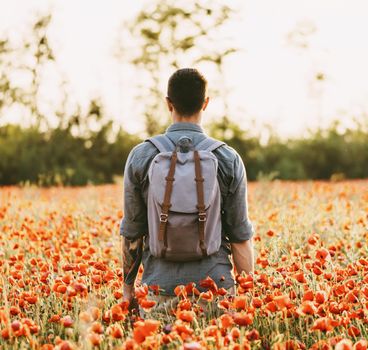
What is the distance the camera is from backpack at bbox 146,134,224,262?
312 centimetres

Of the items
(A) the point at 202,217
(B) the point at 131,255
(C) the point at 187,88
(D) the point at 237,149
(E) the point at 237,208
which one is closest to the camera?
(A) the point at 202,217

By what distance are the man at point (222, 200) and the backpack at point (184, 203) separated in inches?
4.2

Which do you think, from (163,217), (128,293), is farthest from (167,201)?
(128,293)

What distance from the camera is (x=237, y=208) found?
3.38 metres

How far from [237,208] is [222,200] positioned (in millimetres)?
88

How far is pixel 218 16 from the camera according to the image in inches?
834

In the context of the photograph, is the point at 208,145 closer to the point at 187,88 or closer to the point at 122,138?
the point at 187,88

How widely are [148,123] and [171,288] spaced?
17.2 meters

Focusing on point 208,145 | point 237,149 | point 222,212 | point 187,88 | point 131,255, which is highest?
point 187,88

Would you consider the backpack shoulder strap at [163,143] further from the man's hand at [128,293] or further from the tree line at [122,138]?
the tree line at [122,138]

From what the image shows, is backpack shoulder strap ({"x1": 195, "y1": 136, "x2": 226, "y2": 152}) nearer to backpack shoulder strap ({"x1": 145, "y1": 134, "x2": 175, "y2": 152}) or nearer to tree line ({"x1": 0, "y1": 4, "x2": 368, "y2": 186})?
backpack shoulder strap ({"x1": 145, "y1": 134, "x2": 175, "y2": 152})

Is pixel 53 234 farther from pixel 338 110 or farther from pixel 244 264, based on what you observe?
pixel 338 110

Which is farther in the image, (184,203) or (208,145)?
(208,145)

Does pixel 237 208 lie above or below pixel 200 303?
above
